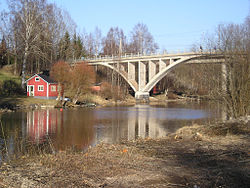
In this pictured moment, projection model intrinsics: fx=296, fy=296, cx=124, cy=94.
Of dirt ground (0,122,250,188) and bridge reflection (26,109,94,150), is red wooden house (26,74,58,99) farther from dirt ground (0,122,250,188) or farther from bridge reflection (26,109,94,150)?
dirt ground (0,122,250,188)

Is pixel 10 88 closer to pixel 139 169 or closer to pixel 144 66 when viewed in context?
pixel 144 66

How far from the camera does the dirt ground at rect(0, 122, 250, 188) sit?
5285 millimetres

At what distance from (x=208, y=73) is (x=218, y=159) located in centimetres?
901

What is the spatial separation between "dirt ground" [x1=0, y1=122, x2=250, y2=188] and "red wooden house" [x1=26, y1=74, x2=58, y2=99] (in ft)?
102

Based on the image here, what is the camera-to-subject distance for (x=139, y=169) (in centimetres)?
616

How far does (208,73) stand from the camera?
50.6 feet

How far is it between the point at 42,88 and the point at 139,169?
34183 mm

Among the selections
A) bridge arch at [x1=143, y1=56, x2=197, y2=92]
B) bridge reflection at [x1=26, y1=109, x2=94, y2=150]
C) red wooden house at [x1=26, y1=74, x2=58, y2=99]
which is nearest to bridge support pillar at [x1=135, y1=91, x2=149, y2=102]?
bridge arch at [x1=143, y1=56, x2=197, y2=92]

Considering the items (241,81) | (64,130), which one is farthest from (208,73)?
(64,130)

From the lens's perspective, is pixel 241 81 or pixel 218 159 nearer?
pixel 218 159

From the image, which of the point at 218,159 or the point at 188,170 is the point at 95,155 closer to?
the point at 188,170

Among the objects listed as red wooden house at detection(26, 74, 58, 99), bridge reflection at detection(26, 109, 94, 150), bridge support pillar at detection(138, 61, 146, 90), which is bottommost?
bridge reflection at detection(26, 109, 94, 150)

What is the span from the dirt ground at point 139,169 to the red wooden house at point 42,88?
3102 cm

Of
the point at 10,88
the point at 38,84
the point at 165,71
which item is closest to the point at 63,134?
the point at 38,84
